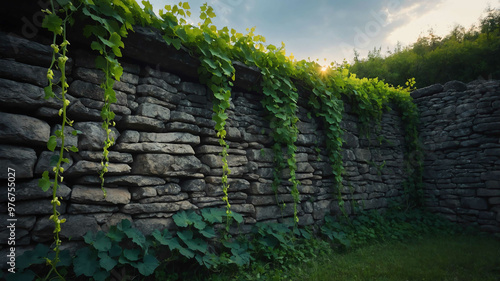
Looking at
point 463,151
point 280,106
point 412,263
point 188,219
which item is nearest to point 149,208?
point 188,219

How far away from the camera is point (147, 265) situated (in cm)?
216

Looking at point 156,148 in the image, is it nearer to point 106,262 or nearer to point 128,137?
point 128,137

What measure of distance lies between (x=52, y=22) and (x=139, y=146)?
3.79 ft

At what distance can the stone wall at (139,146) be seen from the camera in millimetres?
1923

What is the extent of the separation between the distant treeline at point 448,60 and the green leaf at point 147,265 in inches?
335

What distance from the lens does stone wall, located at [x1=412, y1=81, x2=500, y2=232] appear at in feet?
16.8

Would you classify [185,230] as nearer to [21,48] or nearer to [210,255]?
[210,255]

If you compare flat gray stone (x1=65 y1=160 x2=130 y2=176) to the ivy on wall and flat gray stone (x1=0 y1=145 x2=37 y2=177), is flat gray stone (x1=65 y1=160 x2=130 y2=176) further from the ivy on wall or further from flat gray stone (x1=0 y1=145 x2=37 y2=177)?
flat gray stone (x1=0 y1=145 x2=37 y2=177)

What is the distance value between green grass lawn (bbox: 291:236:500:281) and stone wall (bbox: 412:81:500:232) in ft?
3.75

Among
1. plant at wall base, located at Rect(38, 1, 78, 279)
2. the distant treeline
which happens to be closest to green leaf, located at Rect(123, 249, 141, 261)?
plant at wall base, located at Rect(38, 1, 78, 279)

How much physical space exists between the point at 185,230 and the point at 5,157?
1543 mm

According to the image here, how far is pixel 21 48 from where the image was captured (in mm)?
1964

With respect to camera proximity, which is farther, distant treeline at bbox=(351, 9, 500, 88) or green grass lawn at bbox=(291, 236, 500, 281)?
distant treeline at bbox=(351, 9, 500, 88)

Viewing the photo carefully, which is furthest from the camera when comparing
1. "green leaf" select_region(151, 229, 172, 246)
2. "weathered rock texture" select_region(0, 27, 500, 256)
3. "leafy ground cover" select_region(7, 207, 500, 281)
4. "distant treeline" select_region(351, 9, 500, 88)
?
"distant treeline" select_region(351, 9, 500, 88)
